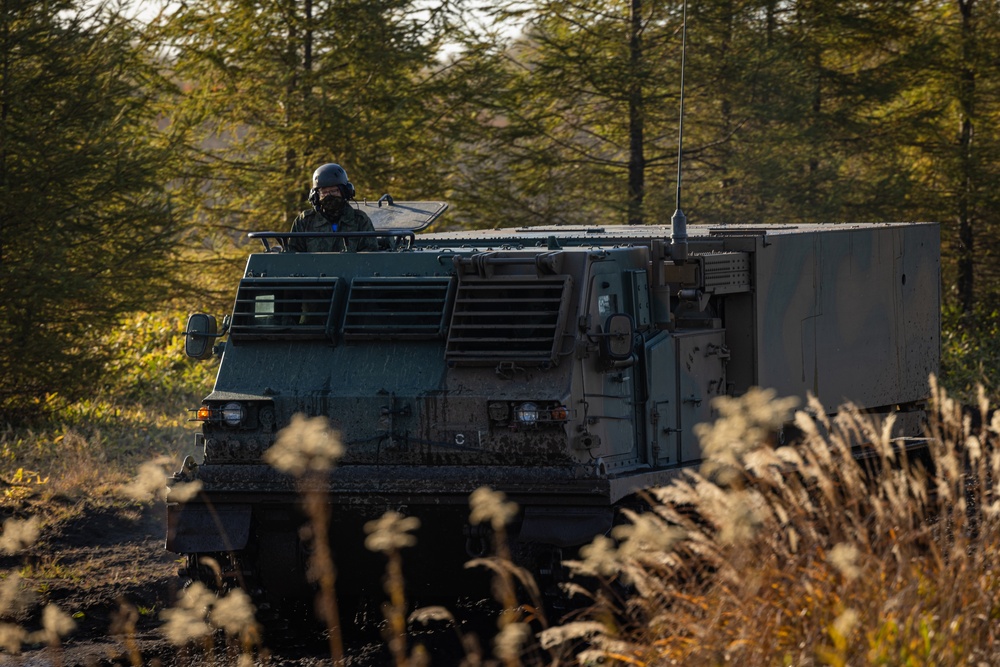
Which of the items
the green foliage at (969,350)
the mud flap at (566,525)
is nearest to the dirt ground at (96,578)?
the mud flap at (566,525)

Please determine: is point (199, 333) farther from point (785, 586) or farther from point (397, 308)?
point (785, 586)

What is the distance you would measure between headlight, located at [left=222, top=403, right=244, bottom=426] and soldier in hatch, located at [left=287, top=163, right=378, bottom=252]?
166 centimetres

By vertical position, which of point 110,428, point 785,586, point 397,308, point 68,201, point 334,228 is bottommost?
point 785,586

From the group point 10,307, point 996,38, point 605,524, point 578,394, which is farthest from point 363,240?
point 996,38

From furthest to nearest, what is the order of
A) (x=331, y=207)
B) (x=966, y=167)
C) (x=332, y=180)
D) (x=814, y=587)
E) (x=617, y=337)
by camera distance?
(x=966, y=167)
(x=331, y=207)
(x=332, y=180)
(x=617, y=337)
(x=814, y=587)

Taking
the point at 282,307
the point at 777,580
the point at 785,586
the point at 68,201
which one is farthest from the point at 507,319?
the point at 68,201

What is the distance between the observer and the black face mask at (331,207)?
10250 mm

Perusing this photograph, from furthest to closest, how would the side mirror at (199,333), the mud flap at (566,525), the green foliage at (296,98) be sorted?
the green foliage at (296,98) → the side mirror at (199,333) → the mud flap at (566,525)

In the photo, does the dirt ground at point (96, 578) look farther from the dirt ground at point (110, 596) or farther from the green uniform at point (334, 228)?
the green uniform at point (334, 228)

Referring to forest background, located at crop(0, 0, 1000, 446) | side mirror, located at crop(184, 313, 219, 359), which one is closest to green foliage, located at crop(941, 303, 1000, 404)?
forest background, located at crop(0, 0, 1000, 446)

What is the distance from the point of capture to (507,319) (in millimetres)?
8734

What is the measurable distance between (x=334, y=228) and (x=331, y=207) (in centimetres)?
15

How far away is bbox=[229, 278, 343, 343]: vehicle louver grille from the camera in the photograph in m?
9.17

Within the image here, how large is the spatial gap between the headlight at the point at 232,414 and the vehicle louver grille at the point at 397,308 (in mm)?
783
